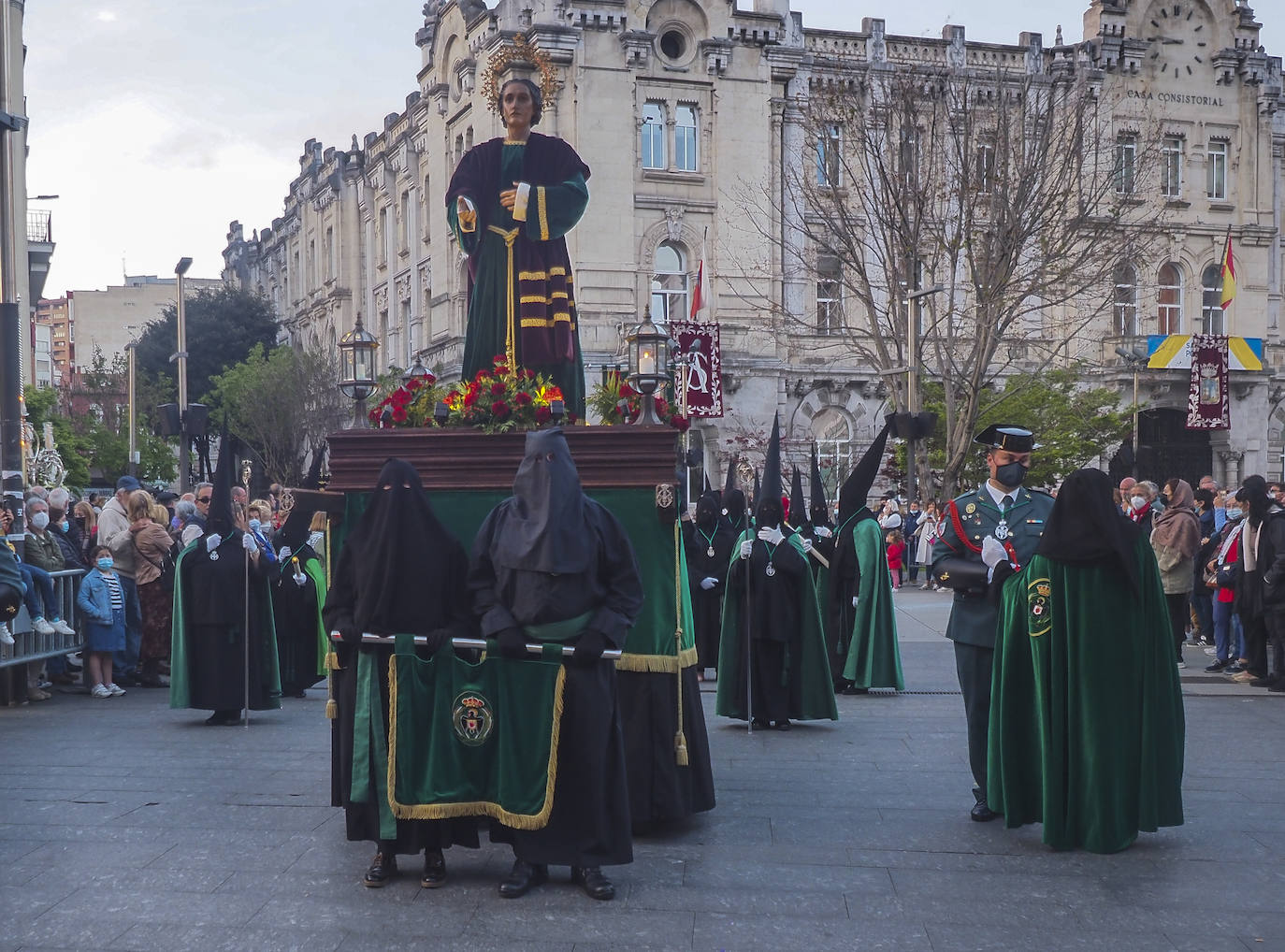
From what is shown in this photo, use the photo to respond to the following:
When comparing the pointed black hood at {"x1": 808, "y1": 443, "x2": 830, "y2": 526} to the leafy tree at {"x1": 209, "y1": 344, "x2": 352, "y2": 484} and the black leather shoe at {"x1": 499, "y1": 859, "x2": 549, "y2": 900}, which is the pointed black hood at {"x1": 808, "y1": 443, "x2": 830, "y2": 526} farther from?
the leafy tree at {"x1": 209, "y1": 344, "x2": 352, "y2": 484}

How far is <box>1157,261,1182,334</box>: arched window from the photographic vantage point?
133ft

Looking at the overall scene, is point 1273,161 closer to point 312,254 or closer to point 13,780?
point 312,254

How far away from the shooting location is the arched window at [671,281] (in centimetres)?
3678

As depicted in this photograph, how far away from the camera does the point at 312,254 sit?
A: 57.1m

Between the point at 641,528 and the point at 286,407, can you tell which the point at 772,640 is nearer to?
the point at 641,528

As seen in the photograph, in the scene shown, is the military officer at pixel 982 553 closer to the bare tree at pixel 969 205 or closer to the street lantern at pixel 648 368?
the street lantern at pixel 648 368

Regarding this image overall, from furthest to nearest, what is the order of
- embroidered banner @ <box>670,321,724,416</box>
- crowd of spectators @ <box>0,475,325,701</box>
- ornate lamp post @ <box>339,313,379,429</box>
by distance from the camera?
embroidered banner @ <box>670,321,724,416</box> < crowd of spectators @ <box>0,475,325,701</box> < ornate lamp post @ <box>339,313,379,429</box>

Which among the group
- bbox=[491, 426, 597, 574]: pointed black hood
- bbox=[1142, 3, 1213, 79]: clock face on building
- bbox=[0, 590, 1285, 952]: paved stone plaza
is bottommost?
bbox=[0, 590, 1285, 952]: paved stone plaza

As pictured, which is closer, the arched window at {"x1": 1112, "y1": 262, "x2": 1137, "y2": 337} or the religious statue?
the religious statue

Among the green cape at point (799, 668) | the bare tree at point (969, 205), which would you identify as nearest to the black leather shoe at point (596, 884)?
the green cape at point (799, 668)

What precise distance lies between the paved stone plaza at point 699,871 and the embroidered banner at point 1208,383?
31.8m

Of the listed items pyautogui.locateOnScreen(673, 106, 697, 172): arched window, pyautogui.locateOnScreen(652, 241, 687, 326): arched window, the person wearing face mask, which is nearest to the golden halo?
the person wearing face mask

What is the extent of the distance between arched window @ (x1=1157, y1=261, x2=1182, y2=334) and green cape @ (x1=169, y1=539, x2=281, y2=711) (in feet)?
114

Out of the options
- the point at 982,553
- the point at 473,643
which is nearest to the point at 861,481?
the point at 982,553
